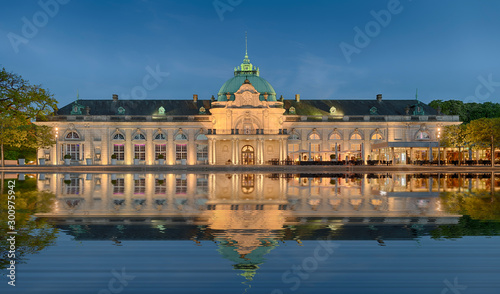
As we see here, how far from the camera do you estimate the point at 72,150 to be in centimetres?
6912

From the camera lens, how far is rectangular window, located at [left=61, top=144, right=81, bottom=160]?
68.8 metres

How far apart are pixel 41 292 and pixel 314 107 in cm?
7125

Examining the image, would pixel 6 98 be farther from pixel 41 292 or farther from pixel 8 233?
pixel 41 292

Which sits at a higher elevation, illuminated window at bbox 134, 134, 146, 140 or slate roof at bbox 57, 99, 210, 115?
slate roof at bbox 57, 99, 210, 115

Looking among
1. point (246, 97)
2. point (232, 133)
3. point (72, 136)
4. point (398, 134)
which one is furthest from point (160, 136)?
point (398, 134)

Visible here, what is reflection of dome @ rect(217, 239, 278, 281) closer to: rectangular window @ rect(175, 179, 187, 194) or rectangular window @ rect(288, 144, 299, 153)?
rectangular window @ rect(175, 179, 187, 194)

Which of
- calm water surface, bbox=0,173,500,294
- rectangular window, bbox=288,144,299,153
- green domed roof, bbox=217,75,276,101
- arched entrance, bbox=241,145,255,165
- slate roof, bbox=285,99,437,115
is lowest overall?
calm water surface, bbox=0,173,500,294

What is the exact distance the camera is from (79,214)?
11.8 meters

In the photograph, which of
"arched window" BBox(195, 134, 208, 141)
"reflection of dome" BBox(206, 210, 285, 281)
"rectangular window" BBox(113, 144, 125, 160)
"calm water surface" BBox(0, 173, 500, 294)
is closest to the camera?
"calm water surface" BBox(0, 173, 500, 294)

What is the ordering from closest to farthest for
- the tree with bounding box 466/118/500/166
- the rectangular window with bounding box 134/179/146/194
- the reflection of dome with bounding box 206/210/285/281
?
the reflection of dome with bounding box 206/210/285/281 < the rectangular window with bounding box 134/179/146/194 < the tree with bounding box 466/118/500/166

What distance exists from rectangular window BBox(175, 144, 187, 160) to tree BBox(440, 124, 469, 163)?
3923 centimetres

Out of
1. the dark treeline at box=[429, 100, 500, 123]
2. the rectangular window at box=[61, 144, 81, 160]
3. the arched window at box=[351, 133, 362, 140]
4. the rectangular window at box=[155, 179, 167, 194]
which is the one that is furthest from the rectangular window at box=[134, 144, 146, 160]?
the dark treeline at box=[429, 100, 500, 123]

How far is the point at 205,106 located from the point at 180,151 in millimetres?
9387

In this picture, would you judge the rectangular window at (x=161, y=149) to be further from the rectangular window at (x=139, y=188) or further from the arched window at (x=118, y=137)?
the rectangular window at (x=139, y=188)
